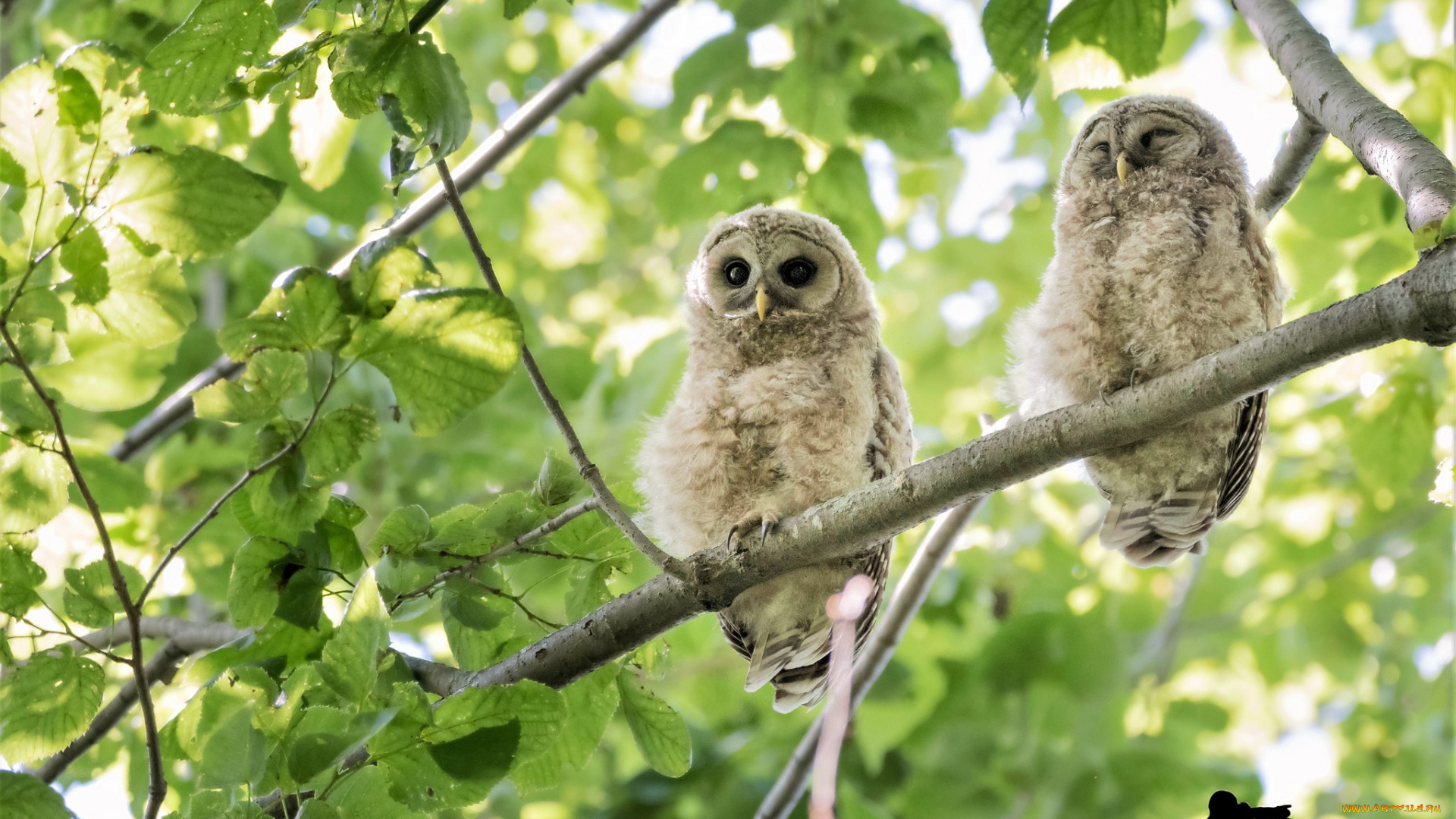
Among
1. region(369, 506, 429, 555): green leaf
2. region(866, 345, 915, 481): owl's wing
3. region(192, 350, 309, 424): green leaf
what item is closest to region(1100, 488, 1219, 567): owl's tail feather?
region(866, 345, 915, 481): owl's wing

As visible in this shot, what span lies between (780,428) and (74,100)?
1126mm

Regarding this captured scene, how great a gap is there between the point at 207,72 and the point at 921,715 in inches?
108

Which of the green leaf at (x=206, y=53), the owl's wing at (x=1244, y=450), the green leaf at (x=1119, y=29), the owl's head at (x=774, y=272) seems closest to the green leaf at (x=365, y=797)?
the green leaf at (x=206, y=53)

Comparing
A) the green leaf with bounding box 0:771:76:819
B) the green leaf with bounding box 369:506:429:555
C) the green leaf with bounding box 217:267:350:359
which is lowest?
the green leaf with bounding box 0:771:76:819

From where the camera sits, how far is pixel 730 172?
2.68m


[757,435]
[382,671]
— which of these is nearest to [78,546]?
[382,671]

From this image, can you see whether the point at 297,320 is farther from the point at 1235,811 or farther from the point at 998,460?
the point at 1235,811

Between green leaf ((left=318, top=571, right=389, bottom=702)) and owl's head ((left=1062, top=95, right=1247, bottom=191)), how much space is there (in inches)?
50.5

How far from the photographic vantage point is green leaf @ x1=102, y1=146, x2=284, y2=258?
1.41m

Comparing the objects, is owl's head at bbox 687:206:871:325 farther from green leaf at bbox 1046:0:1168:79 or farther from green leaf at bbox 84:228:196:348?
green leaf at bbox 84:228:196:348

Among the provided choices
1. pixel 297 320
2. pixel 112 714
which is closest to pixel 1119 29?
pixel 297 320

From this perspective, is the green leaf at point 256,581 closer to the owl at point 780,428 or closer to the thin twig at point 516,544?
the thin twig at point 516,544

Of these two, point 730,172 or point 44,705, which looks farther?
point 730,172

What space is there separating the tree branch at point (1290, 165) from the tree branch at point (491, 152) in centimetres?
146
